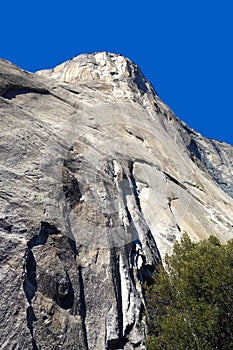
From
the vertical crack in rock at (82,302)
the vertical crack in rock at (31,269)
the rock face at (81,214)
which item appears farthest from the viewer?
the vertical crack in rock at (82,302)

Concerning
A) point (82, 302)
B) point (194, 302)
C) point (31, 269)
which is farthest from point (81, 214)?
point (194, 302)

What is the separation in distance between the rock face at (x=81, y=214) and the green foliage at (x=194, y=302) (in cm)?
81

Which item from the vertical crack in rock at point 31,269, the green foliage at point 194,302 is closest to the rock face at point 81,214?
the vertical crack in rock at point 31,269

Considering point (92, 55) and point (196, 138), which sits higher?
point (92, 55)

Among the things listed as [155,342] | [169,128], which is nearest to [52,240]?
[155,342]

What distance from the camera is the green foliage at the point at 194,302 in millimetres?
19531

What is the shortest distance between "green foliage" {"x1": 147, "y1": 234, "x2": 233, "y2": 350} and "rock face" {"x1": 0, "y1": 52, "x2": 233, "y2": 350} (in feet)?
2.65

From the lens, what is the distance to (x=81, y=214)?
74.7ft

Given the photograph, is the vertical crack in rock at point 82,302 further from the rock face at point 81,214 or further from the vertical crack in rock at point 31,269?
the vertical crack in rock at point 31,269

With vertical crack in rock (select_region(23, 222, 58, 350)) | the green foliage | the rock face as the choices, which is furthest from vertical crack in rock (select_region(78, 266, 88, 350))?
the green foliage

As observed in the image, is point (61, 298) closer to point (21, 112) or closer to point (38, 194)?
point (38, 194)

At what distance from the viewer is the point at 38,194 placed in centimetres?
2152

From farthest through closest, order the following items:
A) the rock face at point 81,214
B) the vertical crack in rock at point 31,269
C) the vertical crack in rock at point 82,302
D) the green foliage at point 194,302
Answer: the green foliage at point 194,302, the vertical crack in rock at point 82,302, the rock face at point 81,214, the vertical crack in rock at point 31,269

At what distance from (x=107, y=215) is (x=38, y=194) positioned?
379cm
